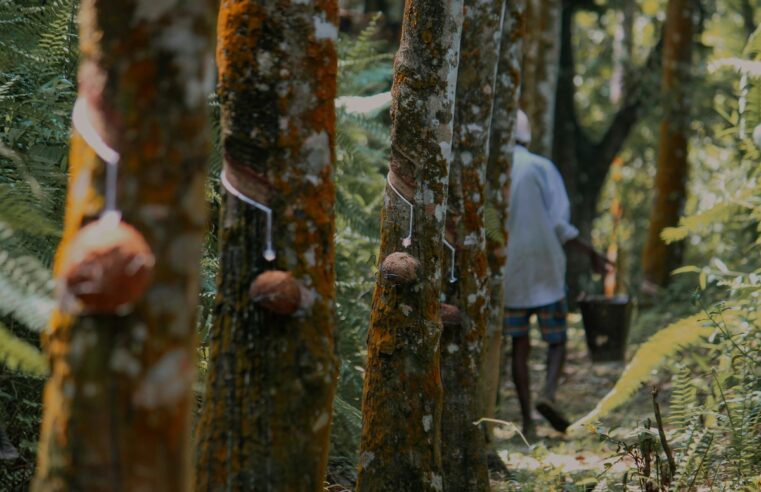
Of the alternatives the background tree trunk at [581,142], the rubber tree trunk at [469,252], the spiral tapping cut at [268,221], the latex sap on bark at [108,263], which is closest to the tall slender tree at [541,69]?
the rubber tree trunk at [469,252]

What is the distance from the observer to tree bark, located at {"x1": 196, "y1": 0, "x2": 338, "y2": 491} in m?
3.03

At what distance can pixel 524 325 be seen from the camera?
8641 millimetres

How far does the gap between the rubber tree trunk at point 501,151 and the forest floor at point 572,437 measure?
2.20 ft

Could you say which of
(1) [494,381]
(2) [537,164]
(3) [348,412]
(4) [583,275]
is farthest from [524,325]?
(4) [583,275]

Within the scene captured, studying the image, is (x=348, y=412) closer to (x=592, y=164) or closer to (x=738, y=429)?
(x=738, y=429)

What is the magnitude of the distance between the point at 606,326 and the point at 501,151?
4.16 metres

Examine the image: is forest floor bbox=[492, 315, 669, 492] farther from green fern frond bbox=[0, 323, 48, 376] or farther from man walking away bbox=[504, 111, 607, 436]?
green fern frond bbox=[0, 323, 48, 376]

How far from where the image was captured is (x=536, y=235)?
8.73m

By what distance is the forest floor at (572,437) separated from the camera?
4914 millimetres

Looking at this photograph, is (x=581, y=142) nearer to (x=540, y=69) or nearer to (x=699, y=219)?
(x=540, y=69)

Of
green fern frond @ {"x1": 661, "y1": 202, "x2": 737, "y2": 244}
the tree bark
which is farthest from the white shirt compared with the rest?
the tree bark

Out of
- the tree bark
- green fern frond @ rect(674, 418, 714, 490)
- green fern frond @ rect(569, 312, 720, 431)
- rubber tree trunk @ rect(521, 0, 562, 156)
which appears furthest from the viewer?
rubber tree trunk @ rect(521, 0, 562, 156)

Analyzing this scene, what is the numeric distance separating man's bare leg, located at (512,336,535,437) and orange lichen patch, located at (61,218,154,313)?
19.4 feet

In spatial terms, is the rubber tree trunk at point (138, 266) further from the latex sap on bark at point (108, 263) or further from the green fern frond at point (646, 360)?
the green fern frond at point (646, 360)
